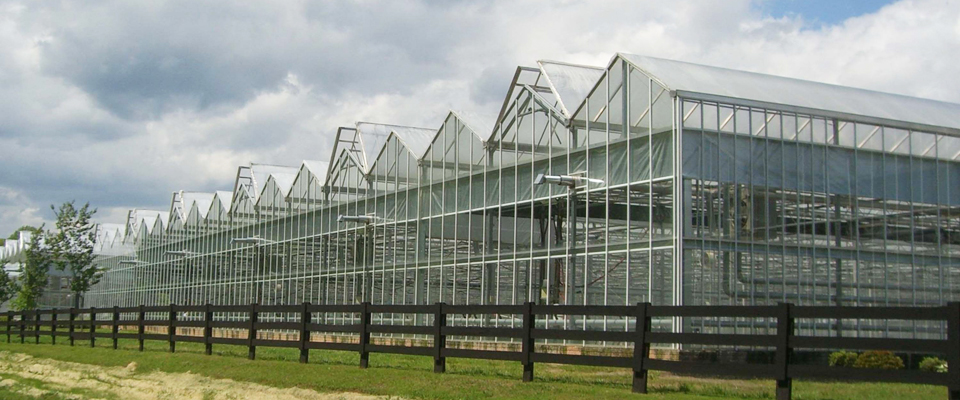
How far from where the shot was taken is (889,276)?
22.1 meters

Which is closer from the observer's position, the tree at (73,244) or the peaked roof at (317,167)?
the peaked roof at (317,167)

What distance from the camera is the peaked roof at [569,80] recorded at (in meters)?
24.8

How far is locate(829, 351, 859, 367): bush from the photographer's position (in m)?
18.8

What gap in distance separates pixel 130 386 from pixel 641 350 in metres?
9.66

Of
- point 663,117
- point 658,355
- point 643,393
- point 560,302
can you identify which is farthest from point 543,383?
point 560,302

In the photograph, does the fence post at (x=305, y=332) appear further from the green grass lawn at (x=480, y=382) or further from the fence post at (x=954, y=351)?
the fence post at (x=954, y=351)

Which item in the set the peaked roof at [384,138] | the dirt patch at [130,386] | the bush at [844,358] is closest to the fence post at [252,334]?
the dirt patch at [130,386]

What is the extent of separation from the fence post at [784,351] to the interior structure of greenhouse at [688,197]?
9.05 meters

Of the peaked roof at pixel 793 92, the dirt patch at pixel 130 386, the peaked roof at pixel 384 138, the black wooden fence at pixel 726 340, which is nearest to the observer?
the black wooden fence at pixel 726 340

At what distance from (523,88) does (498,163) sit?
2.14 metres

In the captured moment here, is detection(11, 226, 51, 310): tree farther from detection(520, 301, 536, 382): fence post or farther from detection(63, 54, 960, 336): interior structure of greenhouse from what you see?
detection(520, 301, 536, 382): fence post

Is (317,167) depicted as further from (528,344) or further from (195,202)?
(528,344)

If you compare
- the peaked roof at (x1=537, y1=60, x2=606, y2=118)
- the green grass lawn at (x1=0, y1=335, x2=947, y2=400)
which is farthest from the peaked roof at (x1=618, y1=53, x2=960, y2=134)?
the green grass lawn at (x1=0, y1=335, x2=947, y2=400)

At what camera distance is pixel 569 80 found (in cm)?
2595
